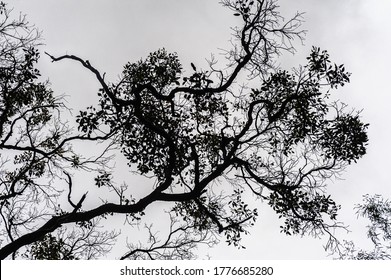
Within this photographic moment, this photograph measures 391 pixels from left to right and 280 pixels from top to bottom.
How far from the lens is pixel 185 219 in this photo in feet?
39.4

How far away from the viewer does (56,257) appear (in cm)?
1060

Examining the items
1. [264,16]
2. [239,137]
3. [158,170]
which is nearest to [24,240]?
[158,170]

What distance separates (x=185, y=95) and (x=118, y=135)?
7.88 ft

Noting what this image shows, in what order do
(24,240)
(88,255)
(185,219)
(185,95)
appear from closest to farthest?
(24,240) < (185,95) < (88,255) < (185,219)

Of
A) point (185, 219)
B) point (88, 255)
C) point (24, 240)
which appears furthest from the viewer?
point (185, 219)

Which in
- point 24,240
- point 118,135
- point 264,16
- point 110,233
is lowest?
point 24,240

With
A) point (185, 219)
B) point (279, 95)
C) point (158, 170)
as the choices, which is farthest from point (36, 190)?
point (279, 95)

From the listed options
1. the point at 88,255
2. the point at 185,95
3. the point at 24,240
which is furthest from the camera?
the point at 88,255

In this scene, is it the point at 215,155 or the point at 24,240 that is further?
the point at 215,155

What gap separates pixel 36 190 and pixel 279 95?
8500mm

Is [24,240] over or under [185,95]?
under

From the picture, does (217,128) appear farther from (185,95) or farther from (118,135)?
(118,135)

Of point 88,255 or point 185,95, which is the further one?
point 88,255

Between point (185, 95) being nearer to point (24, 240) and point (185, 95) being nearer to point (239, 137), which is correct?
point (239, 137)
